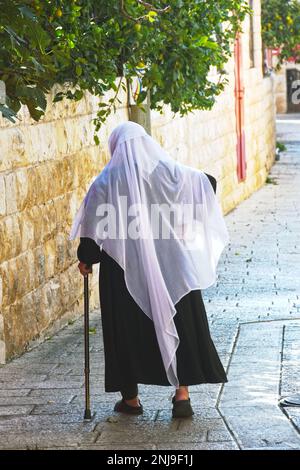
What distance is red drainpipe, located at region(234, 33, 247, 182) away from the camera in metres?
20.7

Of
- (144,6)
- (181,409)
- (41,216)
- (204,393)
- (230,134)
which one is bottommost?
(204,393)

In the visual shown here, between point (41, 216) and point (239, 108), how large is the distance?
1253cm

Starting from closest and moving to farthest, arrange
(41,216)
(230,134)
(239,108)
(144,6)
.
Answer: (41,216), (144,6), (230,134), (239,108)

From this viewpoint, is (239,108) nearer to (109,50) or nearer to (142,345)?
(109,50)

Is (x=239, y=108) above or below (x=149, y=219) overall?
below

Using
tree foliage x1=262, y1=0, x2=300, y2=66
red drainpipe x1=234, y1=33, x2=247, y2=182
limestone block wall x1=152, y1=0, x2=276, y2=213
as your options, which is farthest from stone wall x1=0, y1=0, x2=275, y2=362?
tree foliage x1=262, y1=0, x2=300, y2=66

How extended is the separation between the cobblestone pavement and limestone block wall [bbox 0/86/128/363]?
0.79 ft

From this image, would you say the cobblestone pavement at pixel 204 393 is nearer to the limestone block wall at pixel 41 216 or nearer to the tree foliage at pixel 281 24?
the limestone block wall at pixel 41 216

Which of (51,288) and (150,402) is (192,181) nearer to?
(150,402)

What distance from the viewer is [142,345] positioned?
259 inches

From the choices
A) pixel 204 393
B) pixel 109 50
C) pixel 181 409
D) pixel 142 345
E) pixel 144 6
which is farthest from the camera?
pixel 109 50

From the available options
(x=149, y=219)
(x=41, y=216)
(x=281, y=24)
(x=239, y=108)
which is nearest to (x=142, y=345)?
(x=149, y=219)

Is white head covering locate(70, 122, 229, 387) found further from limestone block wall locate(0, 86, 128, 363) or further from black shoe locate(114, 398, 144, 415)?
limestone block wall locate(0, 86, 128, 363)

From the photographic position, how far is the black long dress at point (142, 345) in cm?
653
